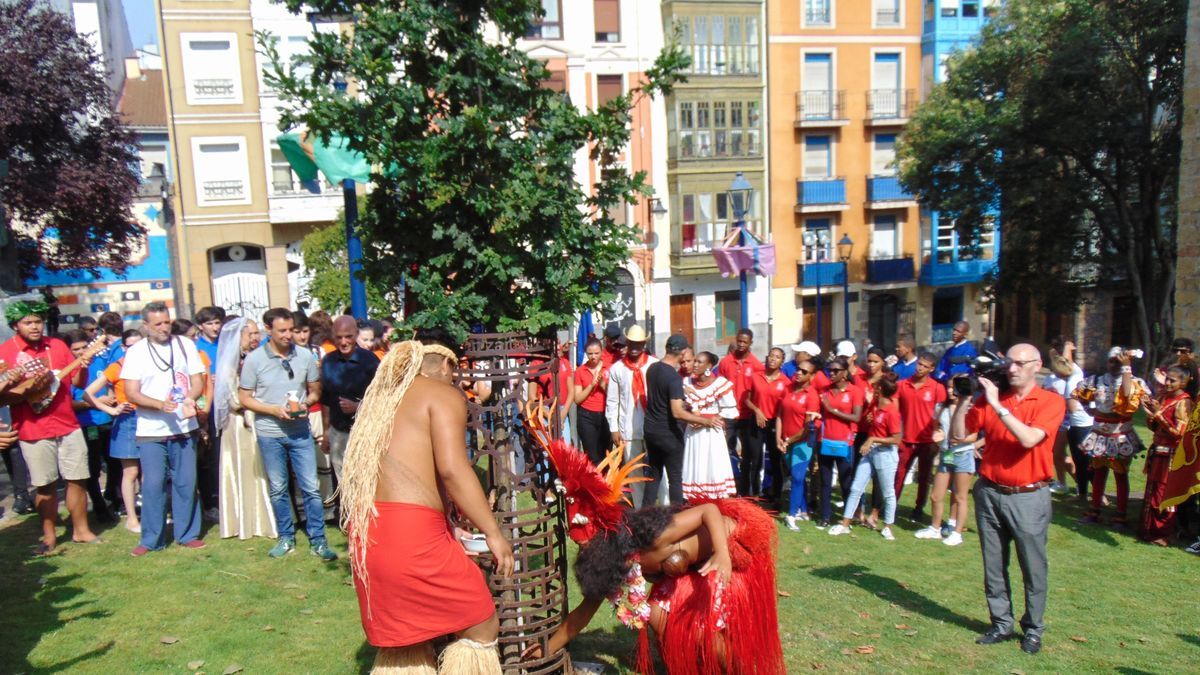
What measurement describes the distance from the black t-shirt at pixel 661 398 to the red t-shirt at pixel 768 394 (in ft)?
4.07

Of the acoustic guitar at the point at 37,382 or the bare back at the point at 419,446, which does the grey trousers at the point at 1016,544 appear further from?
the acoustic guitar at the point at 37,382

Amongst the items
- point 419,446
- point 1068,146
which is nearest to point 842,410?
point 419,446

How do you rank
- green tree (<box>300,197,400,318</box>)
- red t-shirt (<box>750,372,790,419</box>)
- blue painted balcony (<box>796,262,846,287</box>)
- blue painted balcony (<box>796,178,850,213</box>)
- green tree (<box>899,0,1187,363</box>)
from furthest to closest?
blue painted balcony (<box>796,262,846,287</box>)
blue painted balcony (<box>796,178,850,213</box>)
green tree (<box>300,197,400,318</box>)
green tree (<box>899,0,1187,363</box>)
red t-shirt (<box>750,372,790,419</box>)

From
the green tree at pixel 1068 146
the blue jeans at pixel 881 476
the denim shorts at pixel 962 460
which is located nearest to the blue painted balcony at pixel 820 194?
the green tree at pixel 1068 146

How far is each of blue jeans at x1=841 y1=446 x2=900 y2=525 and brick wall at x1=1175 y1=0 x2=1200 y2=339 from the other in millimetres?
7555

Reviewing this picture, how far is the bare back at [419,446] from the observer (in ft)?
12.8

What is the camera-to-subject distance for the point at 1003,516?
5.53 metres

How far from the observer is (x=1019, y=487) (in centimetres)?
544

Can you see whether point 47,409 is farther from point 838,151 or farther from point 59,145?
point 838,151

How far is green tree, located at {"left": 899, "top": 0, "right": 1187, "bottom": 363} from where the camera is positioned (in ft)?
59.2

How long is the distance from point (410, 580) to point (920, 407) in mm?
6264

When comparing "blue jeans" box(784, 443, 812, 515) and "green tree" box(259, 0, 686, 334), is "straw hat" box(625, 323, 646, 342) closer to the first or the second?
"blue jeans" box(784, 443, 812, 515)

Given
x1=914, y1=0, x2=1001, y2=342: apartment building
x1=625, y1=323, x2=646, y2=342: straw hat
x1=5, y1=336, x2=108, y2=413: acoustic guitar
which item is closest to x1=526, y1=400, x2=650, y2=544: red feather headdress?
x1=5, y1=336, x2=108, y2=413: acoustic guitar

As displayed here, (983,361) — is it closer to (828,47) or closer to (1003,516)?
(1003,516)
